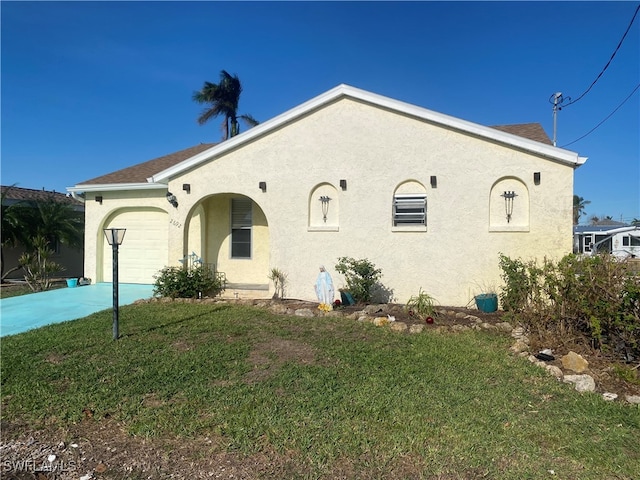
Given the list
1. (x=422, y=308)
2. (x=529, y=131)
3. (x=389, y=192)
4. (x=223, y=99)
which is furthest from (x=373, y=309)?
(x=223, y=99)

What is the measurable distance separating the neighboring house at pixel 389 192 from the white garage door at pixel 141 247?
2.18 m

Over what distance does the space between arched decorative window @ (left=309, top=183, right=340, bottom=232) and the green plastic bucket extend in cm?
403

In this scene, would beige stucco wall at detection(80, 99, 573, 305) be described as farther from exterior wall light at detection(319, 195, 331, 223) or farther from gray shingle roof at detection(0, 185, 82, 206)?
gray shingle roof at detection(0, 185, 82, 206)

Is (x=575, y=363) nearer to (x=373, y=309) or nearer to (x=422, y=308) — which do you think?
(x=422, y=308)

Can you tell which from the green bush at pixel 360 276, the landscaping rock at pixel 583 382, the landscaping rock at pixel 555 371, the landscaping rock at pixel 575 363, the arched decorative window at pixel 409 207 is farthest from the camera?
the arched decorative window at pixel 409 207

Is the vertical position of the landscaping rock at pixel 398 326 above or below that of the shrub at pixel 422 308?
below

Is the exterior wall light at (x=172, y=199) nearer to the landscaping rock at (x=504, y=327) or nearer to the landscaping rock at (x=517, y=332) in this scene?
the landscaping rock at (x=504, y=327)

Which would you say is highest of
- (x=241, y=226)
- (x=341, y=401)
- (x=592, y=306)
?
(x=241, y=226)

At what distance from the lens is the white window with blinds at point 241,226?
39.4 feet

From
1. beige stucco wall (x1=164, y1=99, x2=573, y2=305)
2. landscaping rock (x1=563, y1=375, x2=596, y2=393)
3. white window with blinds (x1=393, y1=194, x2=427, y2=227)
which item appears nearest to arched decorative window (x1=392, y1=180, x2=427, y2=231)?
white window with blinds (x1=393, y1=194, x2=427, y2=227)

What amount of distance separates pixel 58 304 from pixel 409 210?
9.80 m

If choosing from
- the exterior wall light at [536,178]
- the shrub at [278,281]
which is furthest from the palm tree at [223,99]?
the exterior wall light at [536,178]

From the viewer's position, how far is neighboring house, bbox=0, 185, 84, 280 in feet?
48.5

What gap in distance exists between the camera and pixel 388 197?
9500 mm
